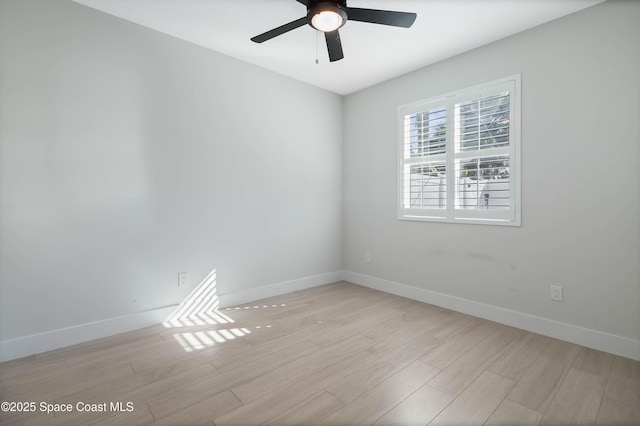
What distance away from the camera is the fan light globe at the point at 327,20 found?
71.9 inches

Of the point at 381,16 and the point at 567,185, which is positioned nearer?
the point at 381,16

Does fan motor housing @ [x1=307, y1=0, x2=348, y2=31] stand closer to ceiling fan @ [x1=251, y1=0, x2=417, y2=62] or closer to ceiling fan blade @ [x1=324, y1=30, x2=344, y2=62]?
ceiling fan @ [x1=251, y1=0, x2=417, y2=62]

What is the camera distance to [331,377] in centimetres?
189

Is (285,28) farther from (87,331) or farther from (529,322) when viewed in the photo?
(529,322)

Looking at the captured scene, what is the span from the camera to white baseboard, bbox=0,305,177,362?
2.09 meters

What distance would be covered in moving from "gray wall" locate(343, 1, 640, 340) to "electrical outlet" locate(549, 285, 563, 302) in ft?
0.13

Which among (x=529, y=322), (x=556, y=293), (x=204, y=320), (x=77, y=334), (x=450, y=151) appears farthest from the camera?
(x=450, y=151)

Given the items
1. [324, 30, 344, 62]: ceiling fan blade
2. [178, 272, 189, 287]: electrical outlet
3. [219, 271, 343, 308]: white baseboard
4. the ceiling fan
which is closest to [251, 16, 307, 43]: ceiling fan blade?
the ceiling fan

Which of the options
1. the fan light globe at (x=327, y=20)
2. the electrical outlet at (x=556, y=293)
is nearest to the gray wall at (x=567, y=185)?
the electrical outlet at (x=556, y=293)

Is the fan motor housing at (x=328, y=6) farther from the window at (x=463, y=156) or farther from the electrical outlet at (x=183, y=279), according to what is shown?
the electrical outlet at (x=183, y=279)

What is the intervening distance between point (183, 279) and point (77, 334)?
846 mm

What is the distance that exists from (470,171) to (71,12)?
3.64 meters

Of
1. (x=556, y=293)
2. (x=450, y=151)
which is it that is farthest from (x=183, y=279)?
(x=556, y=293)

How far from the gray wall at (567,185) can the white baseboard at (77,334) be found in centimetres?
282
